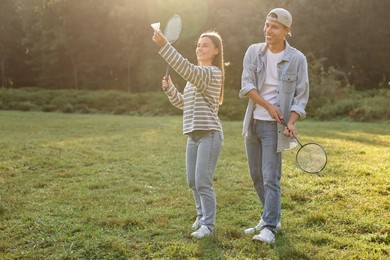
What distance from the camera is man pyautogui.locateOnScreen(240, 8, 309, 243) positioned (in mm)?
4875

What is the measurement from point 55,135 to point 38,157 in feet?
17.5

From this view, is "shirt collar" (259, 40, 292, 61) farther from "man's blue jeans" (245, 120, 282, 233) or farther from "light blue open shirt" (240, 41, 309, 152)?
"man's blue jeans" (245, 120, 282, 233)

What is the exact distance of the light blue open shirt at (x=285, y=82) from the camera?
4.89 meters

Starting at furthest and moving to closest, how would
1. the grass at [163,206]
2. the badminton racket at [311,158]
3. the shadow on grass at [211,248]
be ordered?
the badminton racket at [311,158], the grass at [163,206], the shadow on grass at [211,248]

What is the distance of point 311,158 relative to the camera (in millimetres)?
5051

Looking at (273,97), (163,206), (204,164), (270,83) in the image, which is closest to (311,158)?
(273,97)

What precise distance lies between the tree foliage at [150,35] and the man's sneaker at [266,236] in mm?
28947

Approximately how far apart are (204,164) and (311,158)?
3.69 feet

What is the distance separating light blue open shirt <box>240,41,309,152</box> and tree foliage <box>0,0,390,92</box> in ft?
93.2

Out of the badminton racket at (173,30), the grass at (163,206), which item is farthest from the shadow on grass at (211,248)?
the badminton racket at (173,30)

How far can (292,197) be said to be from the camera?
7.07m

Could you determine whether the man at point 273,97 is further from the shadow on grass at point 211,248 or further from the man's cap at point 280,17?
the shadow on grass at point 211,248

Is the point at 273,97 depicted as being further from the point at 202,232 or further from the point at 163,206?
the point at 163,206

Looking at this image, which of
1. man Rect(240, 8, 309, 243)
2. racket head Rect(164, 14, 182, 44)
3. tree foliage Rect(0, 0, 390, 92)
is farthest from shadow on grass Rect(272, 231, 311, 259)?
tree foliage Rect(0, 0, 390, 92)
